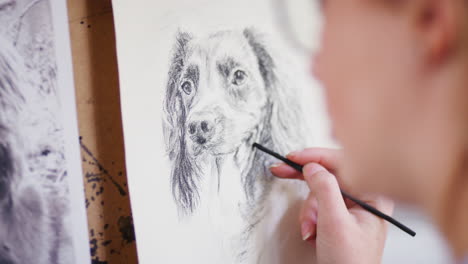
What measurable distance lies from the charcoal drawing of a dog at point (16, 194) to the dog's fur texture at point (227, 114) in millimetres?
178

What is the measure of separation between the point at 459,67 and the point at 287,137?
15.2 inches

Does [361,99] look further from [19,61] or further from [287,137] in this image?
[19,61]

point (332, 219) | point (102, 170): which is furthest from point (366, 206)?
point (102, 170)

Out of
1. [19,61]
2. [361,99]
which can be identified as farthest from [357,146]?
[19,61]

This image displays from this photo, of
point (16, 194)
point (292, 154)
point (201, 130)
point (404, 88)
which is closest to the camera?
point (404, 88)

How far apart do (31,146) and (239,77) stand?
33cm

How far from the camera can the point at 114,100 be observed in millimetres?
507

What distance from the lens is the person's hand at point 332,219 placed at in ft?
1.80

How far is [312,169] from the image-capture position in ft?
1.94

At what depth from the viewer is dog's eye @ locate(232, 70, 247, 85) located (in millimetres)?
569

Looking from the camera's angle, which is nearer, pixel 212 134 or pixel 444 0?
pixel 444 0

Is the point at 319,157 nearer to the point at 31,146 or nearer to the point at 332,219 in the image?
the point at 332,219

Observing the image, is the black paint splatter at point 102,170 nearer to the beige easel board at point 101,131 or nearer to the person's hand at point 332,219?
the beige easel board at point 101,131

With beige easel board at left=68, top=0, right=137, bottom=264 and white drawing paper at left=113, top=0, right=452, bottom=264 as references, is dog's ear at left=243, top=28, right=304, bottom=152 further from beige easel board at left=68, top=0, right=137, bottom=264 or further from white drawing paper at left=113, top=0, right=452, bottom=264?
beige easel board at left=68, top=0, right=137, bottom=264
